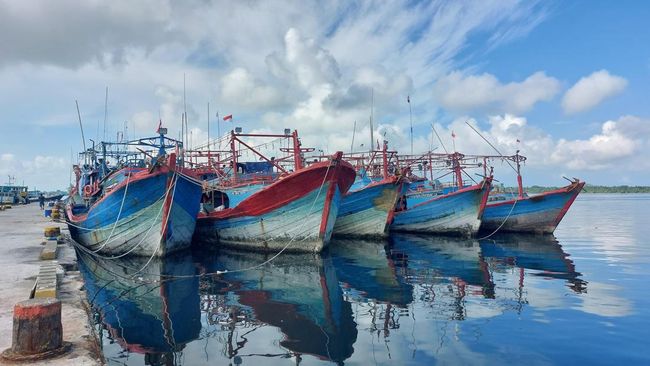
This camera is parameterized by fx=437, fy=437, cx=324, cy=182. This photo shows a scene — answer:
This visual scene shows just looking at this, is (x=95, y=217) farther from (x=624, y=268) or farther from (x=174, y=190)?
(x=624, y=268)

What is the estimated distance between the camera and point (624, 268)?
13.9 m

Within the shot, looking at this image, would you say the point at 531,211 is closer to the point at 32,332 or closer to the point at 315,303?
the point at 315,303

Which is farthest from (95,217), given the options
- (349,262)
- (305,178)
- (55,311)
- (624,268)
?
(624,268)

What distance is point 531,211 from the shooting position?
2502 cm

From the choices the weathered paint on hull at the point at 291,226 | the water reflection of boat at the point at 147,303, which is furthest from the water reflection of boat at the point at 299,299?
the water reflection of boat at the point at 147,303

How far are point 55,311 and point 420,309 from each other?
6487 mm

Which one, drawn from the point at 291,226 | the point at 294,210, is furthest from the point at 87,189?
the point at 294,210

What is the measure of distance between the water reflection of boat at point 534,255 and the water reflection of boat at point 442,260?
69 centimetres

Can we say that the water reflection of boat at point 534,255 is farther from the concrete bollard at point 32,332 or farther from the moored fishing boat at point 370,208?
the concrete bollard at point 32,332

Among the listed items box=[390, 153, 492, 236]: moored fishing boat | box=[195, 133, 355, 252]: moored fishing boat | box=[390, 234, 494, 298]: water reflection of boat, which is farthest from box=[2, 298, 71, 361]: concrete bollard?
box=[390, 153, 492, 236]: moored fishing boat

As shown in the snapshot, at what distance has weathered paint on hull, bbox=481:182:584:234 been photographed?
24.1 metres

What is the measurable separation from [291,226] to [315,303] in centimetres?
715

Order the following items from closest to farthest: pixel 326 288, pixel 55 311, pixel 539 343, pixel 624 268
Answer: pixel 55 311, pixel 539 343, pixel 326 288, pixel 624 268

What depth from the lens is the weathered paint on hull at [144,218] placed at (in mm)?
14961
